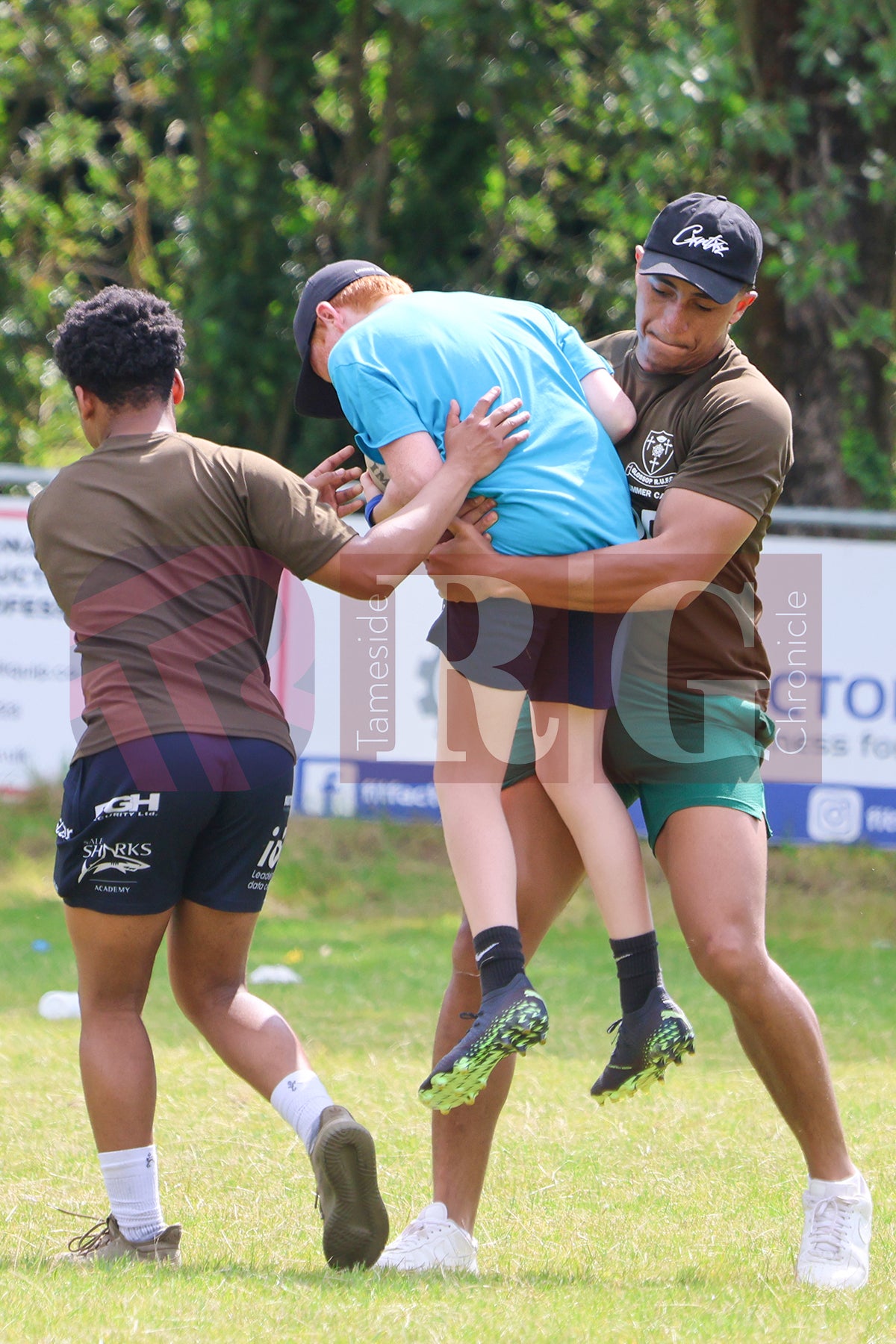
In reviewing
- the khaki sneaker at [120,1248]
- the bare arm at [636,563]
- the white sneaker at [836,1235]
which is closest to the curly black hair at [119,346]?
the bare arm at [636,563]

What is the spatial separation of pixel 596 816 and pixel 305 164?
12.0 metres

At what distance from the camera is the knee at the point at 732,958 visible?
11.8ft

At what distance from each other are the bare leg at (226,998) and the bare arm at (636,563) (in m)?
1.00

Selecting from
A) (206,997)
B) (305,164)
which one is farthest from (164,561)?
(305,164)

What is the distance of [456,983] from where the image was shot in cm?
397

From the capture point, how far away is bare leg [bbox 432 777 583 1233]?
12.9ft

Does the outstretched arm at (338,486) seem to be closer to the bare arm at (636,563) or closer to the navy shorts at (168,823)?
the bare arm at (636,563)

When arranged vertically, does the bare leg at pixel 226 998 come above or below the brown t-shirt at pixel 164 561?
below

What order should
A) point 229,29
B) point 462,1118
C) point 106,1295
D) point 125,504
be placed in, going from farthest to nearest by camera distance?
point 229,29
point 462,1118
point 125,504
point 106,1295

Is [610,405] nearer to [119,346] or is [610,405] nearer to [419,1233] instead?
[119,346]

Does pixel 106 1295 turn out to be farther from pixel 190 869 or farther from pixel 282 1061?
pixel 190 869

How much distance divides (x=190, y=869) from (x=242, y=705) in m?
0.40

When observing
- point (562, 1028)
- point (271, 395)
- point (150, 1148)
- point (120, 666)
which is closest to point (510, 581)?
point (120, 666)

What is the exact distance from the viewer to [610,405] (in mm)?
3906
